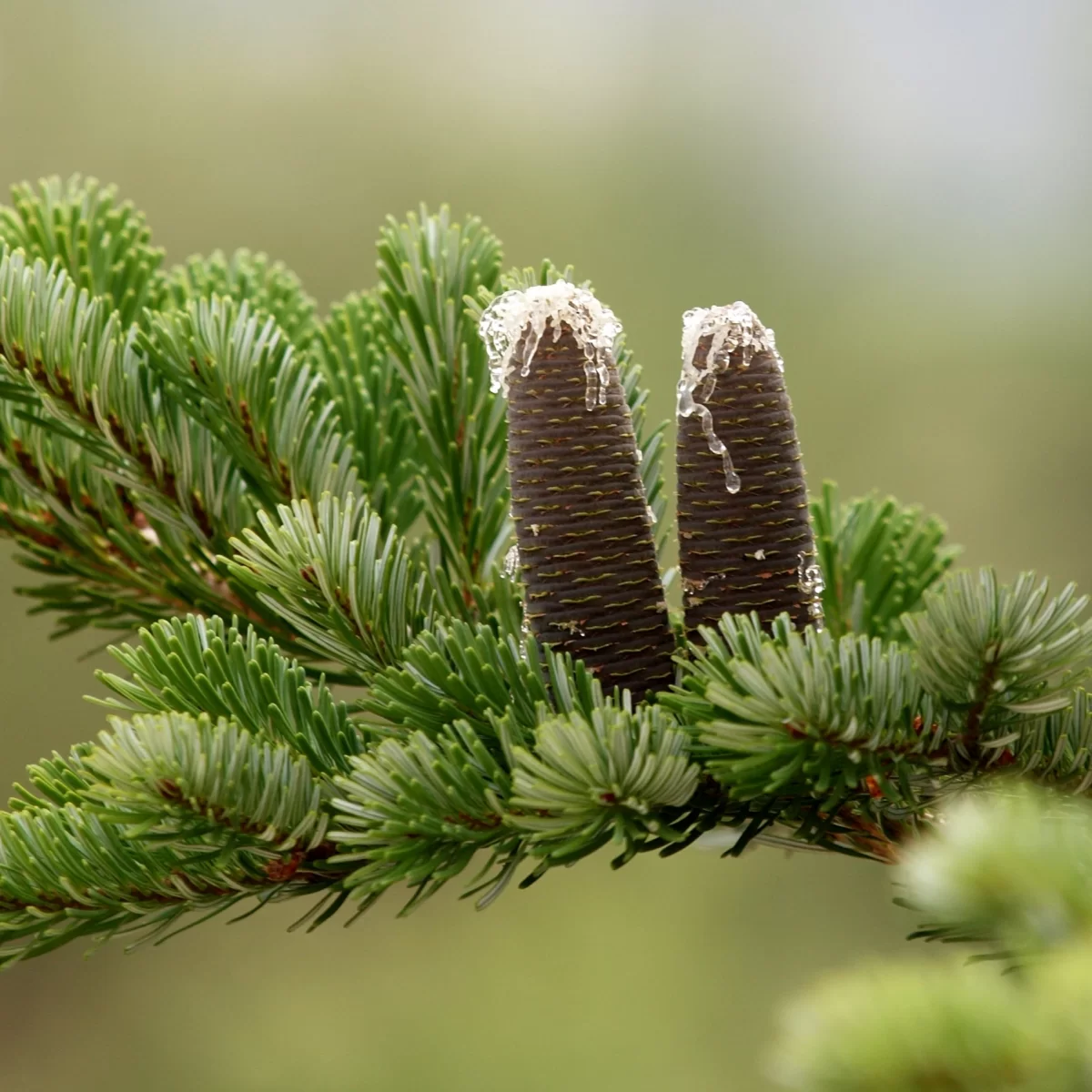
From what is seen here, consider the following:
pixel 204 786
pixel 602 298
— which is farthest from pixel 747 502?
pixel 602 298

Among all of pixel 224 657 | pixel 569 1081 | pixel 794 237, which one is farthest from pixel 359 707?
pixel 794 237

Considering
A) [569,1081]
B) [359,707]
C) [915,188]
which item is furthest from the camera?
[915,188]

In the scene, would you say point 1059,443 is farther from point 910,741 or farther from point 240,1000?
point 910,741

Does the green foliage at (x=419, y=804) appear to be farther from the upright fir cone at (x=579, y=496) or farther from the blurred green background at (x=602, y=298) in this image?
the blurred green background at (x=602, y=298)

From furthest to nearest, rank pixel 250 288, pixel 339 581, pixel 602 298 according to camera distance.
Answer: pixel 602 298, pixel 250 288, pixel 339 581

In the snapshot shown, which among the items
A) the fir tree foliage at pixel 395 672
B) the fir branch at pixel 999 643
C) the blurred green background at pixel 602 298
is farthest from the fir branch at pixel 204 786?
the blurred green background at pixel 602 298

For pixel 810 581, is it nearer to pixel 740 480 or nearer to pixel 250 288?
pixel 740 480

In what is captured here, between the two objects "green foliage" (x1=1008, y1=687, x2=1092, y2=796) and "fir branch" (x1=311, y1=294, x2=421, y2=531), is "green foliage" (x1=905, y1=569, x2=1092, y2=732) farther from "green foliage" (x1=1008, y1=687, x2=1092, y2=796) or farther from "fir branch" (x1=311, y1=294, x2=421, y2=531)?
"fir branch" (x1=311, y1=294, x2=421, y2=531)
